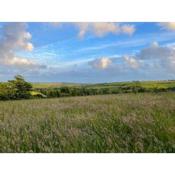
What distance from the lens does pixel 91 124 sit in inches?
189

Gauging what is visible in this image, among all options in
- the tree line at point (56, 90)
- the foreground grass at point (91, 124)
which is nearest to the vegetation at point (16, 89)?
the tree line at point (56, 90)

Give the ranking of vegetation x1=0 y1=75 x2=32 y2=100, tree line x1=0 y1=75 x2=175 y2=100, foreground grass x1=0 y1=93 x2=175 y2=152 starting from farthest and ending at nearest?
tree line x1=0 y1=75 x2=175 y2=100, vegetation x1=0 y1=75 x2=32 y2=100, foreground grass x1=0 y1=93 x2=175 y2=152

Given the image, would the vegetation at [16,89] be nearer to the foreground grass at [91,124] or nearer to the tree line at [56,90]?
the tree line at [56,90]

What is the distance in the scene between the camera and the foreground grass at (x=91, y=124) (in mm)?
4320

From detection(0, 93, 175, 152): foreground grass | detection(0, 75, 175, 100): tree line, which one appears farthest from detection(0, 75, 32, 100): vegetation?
detection(0, 93, 175, 152): foreground grass

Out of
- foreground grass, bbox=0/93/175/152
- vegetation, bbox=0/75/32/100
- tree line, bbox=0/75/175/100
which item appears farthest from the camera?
tree line, bbox=0/75/175/100

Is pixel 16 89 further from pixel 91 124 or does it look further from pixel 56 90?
pixel 91 124

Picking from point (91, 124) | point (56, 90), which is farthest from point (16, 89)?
point (91, 124)

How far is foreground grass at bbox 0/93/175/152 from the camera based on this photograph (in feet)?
Answer: 14.2

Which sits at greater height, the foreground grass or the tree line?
the tree line

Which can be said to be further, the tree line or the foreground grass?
the tree line

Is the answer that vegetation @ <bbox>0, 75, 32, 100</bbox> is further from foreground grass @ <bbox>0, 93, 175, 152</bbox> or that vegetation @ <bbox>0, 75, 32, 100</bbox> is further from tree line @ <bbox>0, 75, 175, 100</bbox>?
foreground grass @ <bbox>0, 93, 175, 152</bbox>
